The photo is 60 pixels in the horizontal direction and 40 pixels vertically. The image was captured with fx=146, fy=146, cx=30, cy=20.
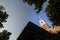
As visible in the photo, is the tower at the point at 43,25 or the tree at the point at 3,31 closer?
the tree at the point at 3,31

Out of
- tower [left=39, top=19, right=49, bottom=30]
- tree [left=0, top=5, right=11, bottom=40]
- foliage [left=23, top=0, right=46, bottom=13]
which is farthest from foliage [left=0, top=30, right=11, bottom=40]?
tower [left=39, top=19, right=49, bottom=30]

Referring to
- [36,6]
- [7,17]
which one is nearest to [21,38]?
[7,17]

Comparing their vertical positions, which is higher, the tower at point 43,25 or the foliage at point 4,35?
the foliage at point 4,35

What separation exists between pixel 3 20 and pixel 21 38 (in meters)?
2.61

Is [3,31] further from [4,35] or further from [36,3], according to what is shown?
[36,3]

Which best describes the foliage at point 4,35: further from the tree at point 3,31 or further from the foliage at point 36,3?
the foliage at point 36,3

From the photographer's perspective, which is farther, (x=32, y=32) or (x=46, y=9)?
A: (x=46, y=9)

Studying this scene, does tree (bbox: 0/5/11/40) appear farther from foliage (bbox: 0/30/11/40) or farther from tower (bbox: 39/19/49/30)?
tower (bbox: 39/19/49/30)

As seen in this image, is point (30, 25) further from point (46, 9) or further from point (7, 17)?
point (46, 9)

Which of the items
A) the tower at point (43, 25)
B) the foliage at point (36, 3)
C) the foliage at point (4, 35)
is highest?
the foliage at point (36, 3)

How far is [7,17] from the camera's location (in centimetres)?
1491

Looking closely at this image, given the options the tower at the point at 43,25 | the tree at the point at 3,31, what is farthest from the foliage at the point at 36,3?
the tower at the point at 43,25

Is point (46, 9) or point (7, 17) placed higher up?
point (7, 17)

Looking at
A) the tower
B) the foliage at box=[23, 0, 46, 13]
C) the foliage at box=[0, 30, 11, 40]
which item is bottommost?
the tower
